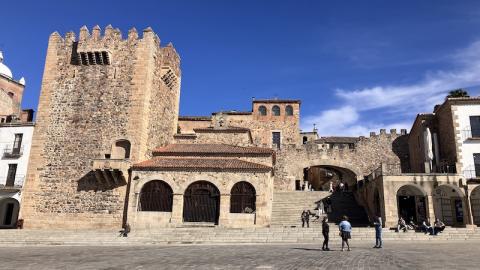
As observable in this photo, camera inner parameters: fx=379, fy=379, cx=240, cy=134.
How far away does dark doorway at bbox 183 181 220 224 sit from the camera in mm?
26578

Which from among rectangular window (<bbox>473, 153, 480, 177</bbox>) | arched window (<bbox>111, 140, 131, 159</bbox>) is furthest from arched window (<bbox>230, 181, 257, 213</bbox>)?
rectangular window (<bbox>473, 153, 480, 177</bbox>)

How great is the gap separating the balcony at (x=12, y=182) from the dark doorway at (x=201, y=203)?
1411 cm

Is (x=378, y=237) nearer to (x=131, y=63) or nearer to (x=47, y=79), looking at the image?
(x=131, y=63)

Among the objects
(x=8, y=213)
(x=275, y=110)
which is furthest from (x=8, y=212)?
(x=275, y=110)

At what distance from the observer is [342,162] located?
135 feet

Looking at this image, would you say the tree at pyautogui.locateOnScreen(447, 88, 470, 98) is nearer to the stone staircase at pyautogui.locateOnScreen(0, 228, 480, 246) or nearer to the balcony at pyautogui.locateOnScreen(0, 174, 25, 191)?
the stone staircase at pyautogui.locateOnScreen(0, 228, 480, 246)

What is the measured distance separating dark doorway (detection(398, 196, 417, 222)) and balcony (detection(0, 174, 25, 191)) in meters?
30.1

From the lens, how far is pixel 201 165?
27594mm

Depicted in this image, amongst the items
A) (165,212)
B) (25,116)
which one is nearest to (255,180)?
(165,212)

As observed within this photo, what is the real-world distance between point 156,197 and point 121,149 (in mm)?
5032

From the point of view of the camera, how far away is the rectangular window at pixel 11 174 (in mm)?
31047

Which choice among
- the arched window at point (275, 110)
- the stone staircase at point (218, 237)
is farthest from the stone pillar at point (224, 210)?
the arched window at point (275, 110)

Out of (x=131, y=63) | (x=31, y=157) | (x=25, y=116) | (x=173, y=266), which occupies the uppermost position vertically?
(x=131, y=63)

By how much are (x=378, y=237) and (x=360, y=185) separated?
611 inches
